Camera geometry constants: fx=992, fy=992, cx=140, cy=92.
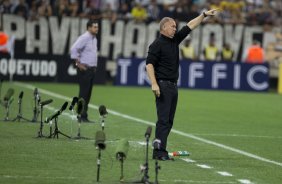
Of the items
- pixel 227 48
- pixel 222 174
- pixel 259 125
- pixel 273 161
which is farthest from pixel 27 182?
pixel 227 48

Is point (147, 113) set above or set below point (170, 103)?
below

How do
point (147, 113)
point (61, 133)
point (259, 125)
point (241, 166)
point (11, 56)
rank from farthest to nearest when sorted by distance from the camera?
point (11, 56), point (147, 113), point (259, 125), point (61, 133), point (241, 166)

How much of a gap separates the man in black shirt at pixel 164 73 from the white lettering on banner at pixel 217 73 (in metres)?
21.7

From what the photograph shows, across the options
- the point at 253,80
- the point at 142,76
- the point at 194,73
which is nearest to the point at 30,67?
the point at 142,76

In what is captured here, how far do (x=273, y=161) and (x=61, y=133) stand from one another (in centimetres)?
387

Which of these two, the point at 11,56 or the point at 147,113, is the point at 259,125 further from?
the point at 11,56

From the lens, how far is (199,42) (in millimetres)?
39875

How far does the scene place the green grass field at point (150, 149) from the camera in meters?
12.8

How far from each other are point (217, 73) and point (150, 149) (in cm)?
2058

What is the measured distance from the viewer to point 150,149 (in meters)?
16.0

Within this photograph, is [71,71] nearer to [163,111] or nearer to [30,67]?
[30,67]

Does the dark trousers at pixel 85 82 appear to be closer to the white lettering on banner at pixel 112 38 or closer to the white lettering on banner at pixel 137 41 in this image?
the white lettering on banner at pixel 112 38

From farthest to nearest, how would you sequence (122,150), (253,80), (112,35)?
(112,35)
(253,80)
(122,150)

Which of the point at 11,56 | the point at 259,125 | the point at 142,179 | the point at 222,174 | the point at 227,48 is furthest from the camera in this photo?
the point at 227,48
